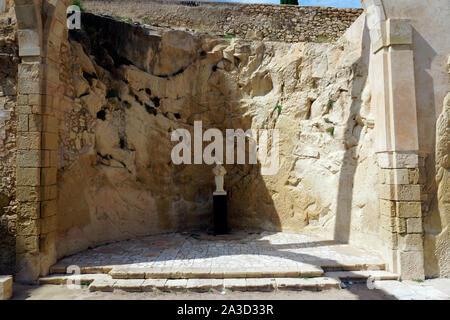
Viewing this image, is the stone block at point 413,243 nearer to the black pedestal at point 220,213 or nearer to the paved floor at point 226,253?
the paved floor at point 226,253

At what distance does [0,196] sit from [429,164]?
26.2 feet

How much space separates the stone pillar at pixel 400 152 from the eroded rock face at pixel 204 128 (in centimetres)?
86

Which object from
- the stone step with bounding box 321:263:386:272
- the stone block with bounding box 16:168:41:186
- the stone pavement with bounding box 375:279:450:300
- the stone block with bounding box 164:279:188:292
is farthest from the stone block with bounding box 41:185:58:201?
the stone pavement with bounding box 375:279:450:300

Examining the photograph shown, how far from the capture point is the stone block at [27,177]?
504 centimetres

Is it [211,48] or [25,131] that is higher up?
[211,48]

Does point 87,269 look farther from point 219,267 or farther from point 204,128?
point 204,128

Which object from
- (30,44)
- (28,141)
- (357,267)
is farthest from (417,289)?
(30,44)

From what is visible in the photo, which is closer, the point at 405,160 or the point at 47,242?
the point at 405,160

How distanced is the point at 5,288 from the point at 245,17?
1141 centimetres

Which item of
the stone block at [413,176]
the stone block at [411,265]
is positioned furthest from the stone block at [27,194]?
the stone block at [413,176]

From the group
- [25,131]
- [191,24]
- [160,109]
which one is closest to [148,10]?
[191,24]

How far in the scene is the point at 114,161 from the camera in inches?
283

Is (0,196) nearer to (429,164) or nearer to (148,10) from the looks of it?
(429,164)

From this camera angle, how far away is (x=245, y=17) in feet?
37.2
